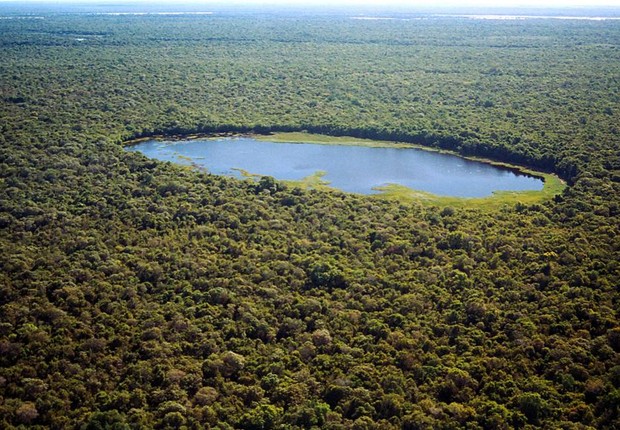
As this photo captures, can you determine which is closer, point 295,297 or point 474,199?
point 295,297

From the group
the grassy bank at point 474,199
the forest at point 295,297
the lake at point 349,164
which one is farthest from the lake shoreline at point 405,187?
the forest at point 295,297

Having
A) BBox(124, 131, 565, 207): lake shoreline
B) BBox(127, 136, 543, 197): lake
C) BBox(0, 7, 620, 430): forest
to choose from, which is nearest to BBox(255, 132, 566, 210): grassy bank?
BBox(124, 131, 565, 207): lake shoreline

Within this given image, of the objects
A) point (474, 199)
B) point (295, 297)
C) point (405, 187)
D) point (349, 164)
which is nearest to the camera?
point (295, 297)

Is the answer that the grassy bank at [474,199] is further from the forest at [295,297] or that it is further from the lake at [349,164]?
the forest at [295,297]

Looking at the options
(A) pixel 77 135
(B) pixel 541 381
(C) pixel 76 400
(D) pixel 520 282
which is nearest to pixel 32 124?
(A) pixel 77 135

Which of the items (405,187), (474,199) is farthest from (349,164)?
(474,199)

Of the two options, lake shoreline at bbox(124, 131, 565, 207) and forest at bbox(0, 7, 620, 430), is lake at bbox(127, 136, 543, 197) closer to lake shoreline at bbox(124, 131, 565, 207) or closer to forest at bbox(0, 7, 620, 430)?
lake shoreline at bbox(124, 131, 565, 207)

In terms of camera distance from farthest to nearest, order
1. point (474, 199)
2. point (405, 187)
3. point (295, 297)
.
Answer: point (405, 187)
point (474, 199)
point (295, 297)

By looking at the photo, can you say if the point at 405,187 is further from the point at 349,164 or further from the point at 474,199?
the point at 349,164

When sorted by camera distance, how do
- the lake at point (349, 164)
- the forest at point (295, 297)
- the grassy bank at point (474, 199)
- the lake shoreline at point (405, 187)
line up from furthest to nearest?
the lake at point (349, 164), the lake shoreline at point (405, 187), the grassy bank at point (474, 199), the forest at point (295, 297)
